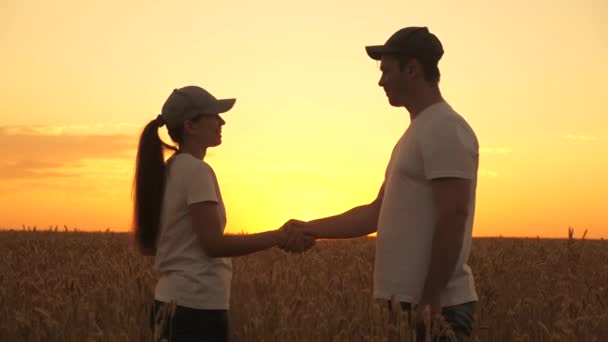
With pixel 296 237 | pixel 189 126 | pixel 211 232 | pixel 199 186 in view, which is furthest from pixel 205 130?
pixel 296 237

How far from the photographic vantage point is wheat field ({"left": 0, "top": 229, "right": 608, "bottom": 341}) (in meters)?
3.93

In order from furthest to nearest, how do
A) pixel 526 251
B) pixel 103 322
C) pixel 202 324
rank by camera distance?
pixel 526 251 < pixel 103 322 < pixel 202 324

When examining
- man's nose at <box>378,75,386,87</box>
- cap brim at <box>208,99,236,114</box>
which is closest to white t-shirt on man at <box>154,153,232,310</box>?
cap brim at <box>208,99,236,114</box>

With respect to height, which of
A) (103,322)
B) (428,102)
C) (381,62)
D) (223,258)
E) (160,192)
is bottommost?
(103,322)

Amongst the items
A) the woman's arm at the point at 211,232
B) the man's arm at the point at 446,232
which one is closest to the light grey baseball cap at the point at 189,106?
the woman's arm at the point at 211,232

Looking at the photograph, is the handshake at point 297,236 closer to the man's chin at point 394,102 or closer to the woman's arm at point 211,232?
the woman's arm at point 211,232

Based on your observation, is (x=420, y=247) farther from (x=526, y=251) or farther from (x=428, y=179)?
(x=526, y=251)

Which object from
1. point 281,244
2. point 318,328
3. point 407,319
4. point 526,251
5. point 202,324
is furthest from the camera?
point 526,251

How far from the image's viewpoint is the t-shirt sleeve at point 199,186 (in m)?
3.44

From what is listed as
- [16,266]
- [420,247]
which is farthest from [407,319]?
[16,266]

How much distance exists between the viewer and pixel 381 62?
11.1ft

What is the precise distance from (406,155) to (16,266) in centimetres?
679

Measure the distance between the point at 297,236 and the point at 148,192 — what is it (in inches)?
50.1

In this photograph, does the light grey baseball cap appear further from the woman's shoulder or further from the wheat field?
the wheat field
